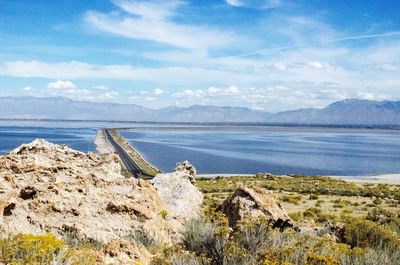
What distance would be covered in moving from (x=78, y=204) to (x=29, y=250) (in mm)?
3249

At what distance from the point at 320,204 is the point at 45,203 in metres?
19.3

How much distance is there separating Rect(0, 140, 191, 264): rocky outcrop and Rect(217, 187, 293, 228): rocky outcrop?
4.37 feet

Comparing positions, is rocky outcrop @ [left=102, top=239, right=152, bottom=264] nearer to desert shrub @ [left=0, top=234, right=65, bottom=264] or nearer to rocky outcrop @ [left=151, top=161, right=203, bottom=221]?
desert shrub @ [left=0, top=234, right=65, bottom=264]

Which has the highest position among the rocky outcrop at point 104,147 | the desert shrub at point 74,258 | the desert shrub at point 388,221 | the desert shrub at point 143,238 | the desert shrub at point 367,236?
the desert shrub at point 74,258

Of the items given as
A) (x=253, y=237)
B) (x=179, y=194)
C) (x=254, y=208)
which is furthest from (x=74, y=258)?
(x=179, y=194)

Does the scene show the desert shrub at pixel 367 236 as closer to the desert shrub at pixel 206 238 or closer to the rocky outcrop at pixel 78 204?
the desert shrub at pixel 206 238

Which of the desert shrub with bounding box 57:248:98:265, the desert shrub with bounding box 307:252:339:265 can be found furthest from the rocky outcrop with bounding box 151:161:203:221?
the desert shrub with bounding box 307:252:339:265

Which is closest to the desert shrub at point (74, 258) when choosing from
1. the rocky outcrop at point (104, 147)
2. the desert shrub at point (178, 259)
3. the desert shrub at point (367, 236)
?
the desert shrub at point (178, 259)

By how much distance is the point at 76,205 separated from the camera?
8.86 meters

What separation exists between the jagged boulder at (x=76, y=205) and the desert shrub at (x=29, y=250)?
3.50 ft

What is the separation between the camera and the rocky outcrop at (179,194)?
11664 millimetres

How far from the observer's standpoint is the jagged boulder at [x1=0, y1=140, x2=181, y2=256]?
8.12 metres

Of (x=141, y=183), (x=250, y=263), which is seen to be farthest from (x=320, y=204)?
(x=250, y=263)

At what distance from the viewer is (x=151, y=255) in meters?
6.77
